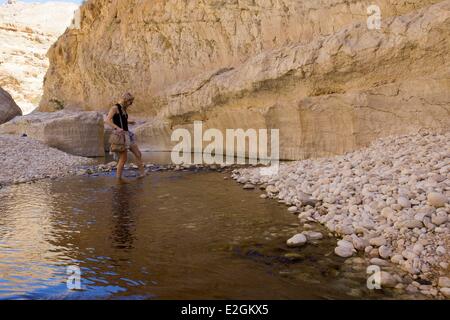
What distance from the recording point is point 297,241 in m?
2.76

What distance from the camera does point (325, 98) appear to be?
7320 millimetres

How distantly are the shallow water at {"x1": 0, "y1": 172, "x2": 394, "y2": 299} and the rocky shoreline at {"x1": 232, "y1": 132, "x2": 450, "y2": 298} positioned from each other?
227 mm

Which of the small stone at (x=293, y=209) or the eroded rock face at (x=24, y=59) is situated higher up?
the eroded rock face at (x=24, y=59)

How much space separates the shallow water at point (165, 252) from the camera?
2.02 metres

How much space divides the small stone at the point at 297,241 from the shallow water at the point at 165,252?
6 centimetres

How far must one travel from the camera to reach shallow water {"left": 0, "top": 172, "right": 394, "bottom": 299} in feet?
6.63

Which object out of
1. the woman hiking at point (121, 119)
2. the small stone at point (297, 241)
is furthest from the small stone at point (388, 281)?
the woman hiking at point (121, 119)

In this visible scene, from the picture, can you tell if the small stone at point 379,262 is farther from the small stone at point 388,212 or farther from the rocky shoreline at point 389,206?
the small stone at point 388,212

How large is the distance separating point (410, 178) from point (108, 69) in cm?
1790

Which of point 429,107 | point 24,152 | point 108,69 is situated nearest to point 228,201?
point 429,107

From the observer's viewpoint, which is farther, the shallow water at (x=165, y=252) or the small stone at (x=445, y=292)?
the shallow water at (x=165, y=252)

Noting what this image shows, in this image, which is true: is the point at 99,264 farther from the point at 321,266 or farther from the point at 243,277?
the point at 321,266

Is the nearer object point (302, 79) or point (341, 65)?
point (341, 65)

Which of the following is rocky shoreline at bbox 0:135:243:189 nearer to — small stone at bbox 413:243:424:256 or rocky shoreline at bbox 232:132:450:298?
rocky shoreline at bbox 232:132:450:298
